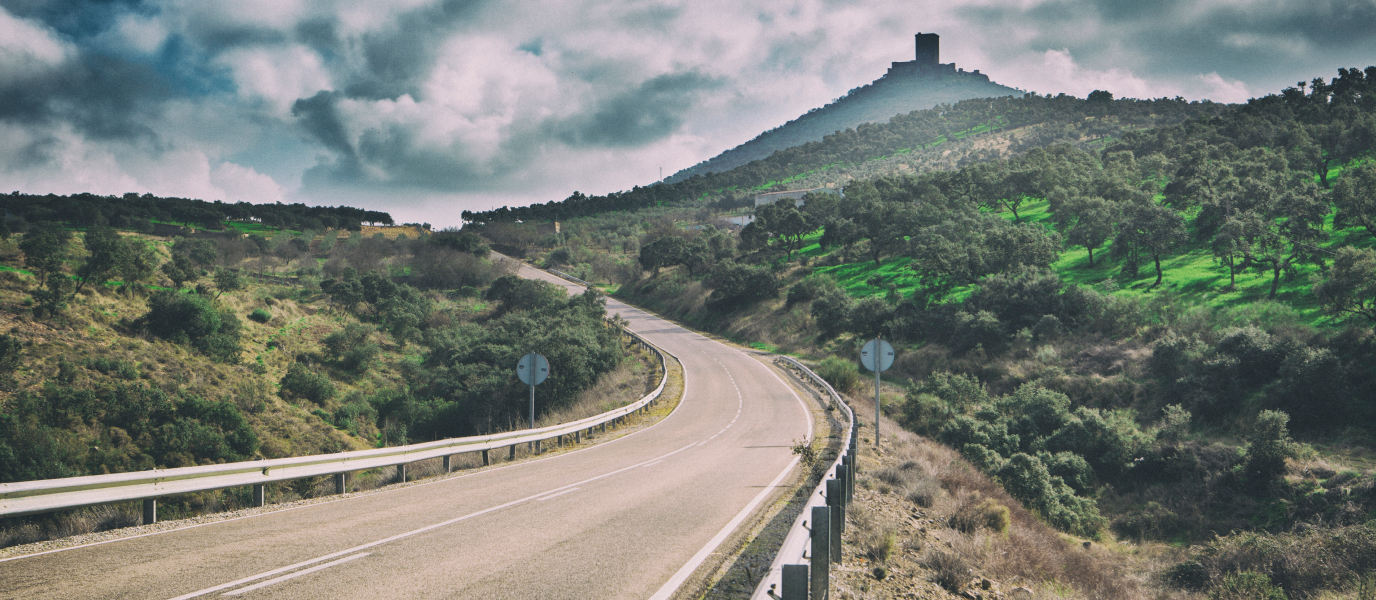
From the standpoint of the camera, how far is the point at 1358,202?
106 feet

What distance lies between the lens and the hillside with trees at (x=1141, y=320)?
17.3m

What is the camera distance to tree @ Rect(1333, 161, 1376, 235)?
105 ft

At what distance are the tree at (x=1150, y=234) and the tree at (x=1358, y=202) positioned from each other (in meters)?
6.64

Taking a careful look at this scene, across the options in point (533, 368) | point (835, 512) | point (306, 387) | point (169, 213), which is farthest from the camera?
point (169, 213)

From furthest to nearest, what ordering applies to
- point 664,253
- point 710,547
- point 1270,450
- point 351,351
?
point 664,253 < point 351,351 < point 1270,450 < point 710,547

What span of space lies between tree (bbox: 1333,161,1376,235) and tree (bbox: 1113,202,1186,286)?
21.8 ft

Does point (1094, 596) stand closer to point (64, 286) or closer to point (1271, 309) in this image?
point (1271, 309)

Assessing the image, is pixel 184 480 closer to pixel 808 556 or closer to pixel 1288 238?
pixel 808 556

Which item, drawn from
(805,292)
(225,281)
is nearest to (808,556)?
(805,292)

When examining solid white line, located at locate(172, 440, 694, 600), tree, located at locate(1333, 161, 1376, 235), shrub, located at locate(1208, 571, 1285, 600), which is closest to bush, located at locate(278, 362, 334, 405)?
solid white line, located at locate(172, 440, 694, 600)

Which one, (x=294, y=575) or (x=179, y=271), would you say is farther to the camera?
Result: (x=179, y=271)

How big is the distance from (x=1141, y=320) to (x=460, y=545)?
Result: 118 ft

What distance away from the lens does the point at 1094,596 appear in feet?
28.9

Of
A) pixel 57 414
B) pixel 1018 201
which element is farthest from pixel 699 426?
pixel 1018 201
